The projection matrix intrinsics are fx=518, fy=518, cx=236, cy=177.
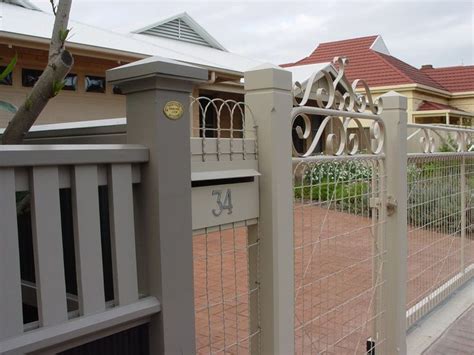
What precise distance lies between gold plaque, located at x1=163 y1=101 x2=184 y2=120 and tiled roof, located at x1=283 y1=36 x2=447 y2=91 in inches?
711

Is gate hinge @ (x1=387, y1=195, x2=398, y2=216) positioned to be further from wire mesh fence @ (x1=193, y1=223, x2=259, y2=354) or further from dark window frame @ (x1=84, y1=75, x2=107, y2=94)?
dark window frame @ (x1=84, y1=75, x2=107, y2=94)

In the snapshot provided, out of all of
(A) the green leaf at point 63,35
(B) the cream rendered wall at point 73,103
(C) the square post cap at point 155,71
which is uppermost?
(B) the cream rendered wall at point 73,103

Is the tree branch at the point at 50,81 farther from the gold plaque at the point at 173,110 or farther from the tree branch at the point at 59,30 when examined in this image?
the gold plaque at the point at 173,110

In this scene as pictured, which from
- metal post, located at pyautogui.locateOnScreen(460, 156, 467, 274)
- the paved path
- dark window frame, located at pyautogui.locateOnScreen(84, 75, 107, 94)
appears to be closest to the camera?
the paved path

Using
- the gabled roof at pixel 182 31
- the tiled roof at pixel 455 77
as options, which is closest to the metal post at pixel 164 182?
the gabled roof at pixel 182 31

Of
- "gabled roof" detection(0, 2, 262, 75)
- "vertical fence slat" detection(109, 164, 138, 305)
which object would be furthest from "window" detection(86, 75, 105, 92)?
"vertical fence slat" detection(109, 164, 138, 305)

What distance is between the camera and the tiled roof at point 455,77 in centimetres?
2297

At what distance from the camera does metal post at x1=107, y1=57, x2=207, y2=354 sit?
1771 mm

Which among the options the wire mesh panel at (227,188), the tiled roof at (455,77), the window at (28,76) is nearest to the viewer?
the wire mesh panel at (227,188)

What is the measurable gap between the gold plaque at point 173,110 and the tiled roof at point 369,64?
59.3 ft

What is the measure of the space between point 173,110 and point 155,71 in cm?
16

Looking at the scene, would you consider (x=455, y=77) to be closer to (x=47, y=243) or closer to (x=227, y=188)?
(x=227, y=188)

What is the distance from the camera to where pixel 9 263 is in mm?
1448

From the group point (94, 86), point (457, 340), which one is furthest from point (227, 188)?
point (94, 86)
